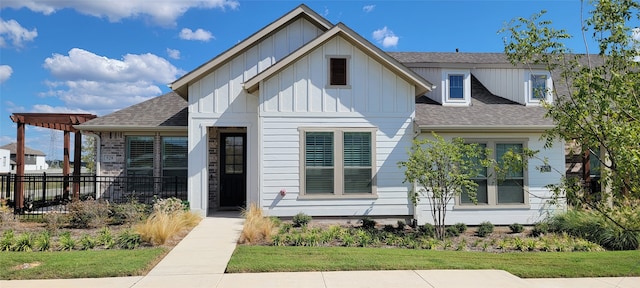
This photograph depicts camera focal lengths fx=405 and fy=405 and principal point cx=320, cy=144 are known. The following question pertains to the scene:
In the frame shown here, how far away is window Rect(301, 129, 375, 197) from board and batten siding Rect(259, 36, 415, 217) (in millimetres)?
193

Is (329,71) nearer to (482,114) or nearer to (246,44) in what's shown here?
(246,44)

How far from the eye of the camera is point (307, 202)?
11000 mm

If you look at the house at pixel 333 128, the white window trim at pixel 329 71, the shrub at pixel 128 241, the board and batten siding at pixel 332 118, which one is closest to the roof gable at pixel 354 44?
the house at pixel 333 128

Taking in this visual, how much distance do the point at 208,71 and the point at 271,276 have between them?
7259mm

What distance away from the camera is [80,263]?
6457 mm

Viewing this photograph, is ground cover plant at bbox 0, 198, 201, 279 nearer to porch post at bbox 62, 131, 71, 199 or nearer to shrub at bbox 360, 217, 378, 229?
porch post at bbox 62, 131, 71, 199

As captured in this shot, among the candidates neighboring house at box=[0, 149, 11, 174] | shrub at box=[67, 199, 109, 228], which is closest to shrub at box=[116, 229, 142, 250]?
shrub at box=[67, 199, 109, 228]

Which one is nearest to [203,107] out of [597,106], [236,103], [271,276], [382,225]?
[236,103]

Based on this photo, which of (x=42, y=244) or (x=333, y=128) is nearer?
(x=42, y=244)

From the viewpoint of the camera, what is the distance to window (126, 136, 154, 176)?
12.9m

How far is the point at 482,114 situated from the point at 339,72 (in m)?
4.59

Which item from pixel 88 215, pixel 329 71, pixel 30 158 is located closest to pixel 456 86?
pixel 329 71

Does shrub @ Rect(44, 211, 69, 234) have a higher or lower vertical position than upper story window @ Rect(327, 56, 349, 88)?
lower

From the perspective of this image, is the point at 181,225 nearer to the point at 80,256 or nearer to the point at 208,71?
the point at 80,256
